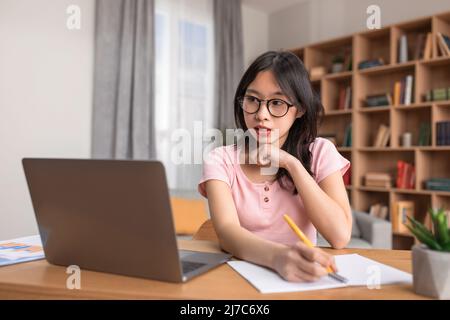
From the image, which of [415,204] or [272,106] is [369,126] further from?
[272,106]

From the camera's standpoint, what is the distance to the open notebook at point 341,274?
0.70 metres

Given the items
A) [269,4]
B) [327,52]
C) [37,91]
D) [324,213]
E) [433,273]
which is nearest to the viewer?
[433,273]

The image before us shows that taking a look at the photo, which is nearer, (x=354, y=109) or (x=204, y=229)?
(x=204, y=229)

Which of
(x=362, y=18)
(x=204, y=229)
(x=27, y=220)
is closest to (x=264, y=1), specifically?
(x=362, y=18)

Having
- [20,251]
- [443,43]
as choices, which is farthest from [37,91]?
[443,43]

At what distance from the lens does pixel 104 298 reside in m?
0.66

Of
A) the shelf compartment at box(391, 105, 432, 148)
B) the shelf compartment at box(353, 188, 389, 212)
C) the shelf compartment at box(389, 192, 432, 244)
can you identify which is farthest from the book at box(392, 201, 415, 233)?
the shelf compartment at box(391, 105, 432, 148)

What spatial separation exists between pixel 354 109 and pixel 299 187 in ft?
10.2

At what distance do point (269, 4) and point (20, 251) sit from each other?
14.2 ft

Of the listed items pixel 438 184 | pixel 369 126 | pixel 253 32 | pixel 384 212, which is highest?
pixel 253 32

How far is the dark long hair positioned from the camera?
1.16 m

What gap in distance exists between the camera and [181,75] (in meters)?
4.06
